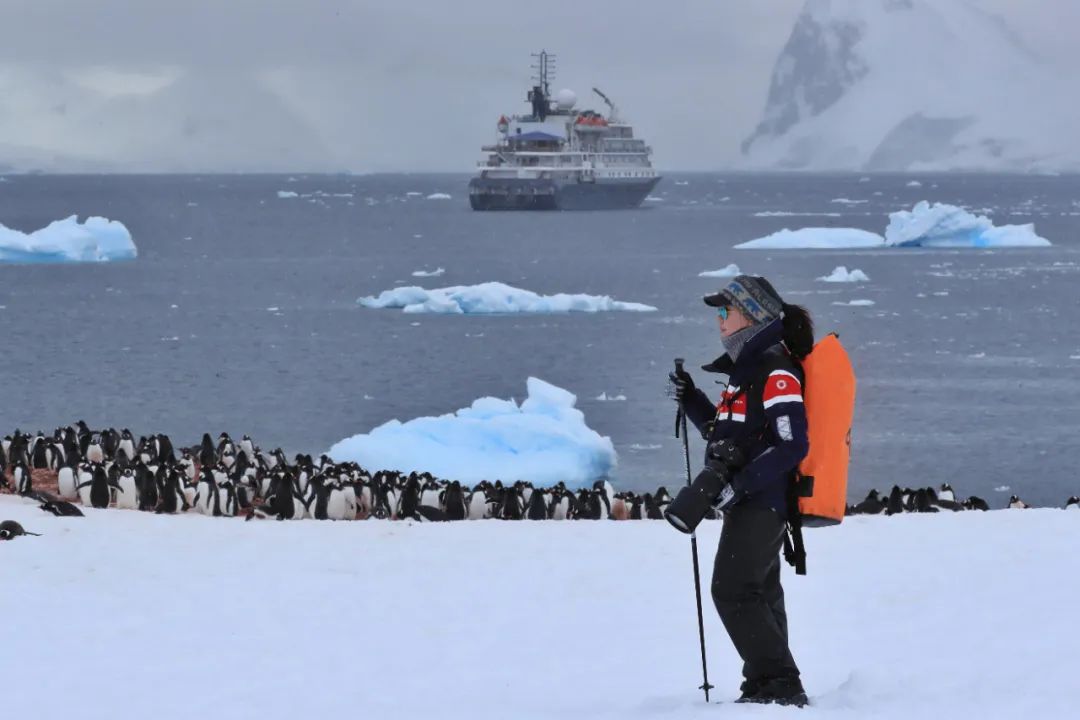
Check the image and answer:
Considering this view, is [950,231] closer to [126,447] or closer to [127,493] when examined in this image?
[126,447]

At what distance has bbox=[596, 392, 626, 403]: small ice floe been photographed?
114ft

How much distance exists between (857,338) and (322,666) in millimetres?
41077

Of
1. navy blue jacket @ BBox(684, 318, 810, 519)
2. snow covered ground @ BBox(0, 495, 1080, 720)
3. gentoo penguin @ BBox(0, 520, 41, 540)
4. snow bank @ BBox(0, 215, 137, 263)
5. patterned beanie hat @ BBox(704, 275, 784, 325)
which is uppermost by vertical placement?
snow bank @ BBox(0, 215, 137, 263)

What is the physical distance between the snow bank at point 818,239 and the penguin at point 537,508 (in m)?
70.9

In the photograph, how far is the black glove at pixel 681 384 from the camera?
575 cm

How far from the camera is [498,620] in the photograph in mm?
8094

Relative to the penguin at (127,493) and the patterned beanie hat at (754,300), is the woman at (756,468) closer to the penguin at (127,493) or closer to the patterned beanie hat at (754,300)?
the patterned beanie hat at (754,300)

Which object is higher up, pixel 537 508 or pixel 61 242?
pixel 61 242

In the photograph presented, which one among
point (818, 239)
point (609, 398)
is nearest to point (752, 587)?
point (609, 398)

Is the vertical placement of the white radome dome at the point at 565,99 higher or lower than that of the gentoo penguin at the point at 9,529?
higher

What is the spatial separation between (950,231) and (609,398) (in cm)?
5655

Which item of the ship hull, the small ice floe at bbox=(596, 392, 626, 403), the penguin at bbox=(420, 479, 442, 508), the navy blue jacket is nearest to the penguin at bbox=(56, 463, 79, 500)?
the penguin at bbox=(420, 479, 442, 508)

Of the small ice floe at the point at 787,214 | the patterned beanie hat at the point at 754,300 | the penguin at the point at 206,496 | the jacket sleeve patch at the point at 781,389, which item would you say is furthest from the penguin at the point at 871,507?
the small ice floe at the point at 787,214

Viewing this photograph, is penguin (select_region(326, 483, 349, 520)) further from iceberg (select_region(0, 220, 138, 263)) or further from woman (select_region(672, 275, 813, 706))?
iceberg (select_region(0, 220, 138, 263))
